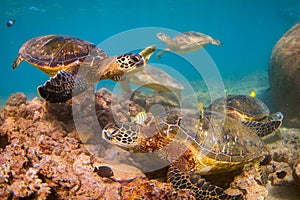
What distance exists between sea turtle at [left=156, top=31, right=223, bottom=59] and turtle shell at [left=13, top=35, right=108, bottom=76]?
582cm

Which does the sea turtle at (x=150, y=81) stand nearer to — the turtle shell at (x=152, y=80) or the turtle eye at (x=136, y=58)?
the turtle shell at (x=152, y=80)

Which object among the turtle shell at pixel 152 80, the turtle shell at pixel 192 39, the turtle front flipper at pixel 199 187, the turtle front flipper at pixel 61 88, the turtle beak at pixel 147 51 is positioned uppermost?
the turtle shell at pixel 192 39

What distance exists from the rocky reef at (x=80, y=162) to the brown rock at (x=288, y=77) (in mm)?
2510

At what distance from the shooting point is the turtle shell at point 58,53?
4637 millimetres

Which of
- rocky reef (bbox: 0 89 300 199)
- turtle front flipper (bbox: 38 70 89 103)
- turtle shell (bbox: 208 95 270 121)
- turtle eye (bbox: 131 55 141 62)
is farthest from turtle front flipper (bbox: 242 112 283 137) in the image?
turtle front flipper (bbox: 38 70 89 103)

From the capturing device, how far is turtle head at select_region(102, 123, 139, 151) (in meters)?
2.97

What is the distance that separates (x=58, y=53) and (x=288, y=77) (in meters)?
6.98

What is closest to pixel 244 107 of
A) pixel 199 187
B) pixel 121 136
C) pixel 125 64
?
pixel 125 64

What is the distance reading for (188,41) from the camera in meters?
9.94

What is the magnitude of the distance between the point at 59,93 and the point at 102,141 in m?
1.15

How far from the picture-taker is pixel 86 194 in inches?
95.5

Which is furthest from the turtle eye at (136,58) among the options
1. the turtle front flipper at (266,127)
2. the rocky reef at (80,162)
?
the turtle front flipper at (266,127)

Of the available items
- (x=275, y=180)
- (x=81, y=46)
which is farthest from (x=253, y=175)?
(x=81, y=46)

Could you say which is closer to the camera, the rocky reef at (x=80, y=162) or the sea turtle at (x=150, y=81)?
the rocky reef at (x=80, y=162)
